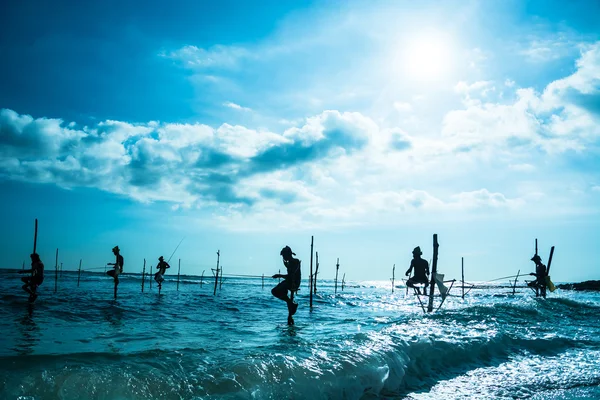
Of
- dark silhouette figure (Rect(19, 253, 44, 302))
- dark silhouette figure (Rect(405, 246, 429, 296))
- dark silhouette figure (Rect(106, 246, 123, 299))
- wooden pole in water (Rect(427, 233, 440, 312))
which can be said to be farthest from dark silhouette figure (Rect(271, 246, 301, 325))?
dark silhouette figure (Rect(106, 246, 123, 299))

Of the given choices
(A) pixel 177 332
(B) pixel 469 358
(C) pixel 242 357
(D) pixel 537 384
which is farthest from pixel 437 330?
(A) pixel 177 332

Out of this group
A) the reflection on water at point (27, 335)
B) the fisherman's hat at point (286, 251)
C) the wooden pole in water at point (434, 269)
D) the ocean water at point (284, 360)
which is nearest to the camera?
the ocean water at point (284, 360)

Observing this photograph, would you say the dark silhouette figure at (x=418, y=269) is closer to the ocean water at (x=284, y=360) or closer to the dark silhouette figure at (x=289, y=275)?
the ocean water at (x=284, y=360)

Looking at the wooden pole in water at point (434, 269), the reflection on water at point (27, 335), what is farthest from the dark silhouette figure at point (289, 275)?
the wooden pole in water at point (434, 269)

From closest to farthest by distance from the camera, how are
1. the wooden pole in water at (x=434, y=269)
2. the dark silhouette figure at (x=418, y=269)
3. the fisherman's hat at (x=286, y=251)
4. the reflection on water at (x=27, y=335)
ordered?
the reflection on water at (x=27, y=335) → the fisherman's hat at (x=286, y=251) → the dark silhouette figure at (x=418, y=269) → the wooden pole in water at (x=434, y=269)

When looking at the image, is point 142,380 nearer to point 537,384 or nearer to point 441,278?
point 537,384

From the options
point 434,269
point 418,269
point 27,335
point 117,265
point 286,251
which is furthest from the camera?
point 117,265

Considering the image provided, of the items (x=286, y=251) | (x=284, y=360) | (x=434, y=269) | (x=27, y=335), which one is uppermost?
(x=286, y=251)

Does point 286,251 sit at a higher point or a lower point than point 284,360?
higher

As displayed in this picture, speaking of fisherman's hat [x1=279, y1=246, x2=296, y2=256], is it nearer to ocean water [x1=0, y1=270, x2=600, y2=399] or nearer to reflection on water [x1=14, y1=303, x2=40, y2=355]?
ocean water [x1=0, y1=270, x2=600, y2=399]

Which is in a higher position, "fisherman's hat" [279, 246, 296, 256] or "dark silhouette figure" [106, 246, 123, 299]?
"fisherman's hat" [279, 246, 296, 256]

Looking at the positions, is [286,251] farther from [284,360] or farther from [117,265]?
[117,265]

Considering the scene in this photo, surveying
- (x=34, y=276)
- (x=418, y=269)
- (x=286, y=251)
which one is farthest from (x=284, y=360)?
(x=34, y=276)

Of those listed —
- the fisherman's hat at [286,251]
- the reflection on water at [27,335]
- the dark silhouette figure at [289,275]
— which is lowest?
the reflection on water at [27,335]
